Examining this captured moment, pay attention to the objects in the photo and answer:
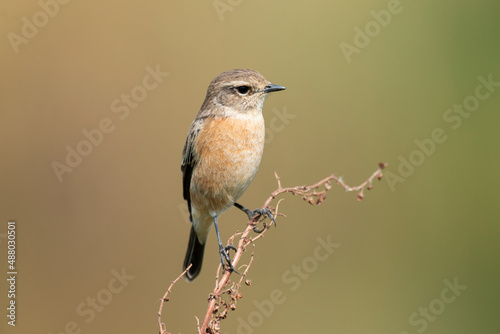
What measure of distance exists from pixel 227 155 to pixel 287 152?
2.18m

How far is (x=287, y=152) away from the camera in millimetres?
6555

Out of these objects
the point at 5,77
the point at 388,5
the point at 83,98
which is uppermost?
the point at 5,77

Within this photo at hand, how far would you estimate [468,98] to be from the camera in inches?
267

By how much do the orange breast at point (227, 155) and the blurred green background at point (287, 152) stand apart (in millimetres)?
1461

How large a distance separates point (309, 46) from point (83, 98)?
2956mm

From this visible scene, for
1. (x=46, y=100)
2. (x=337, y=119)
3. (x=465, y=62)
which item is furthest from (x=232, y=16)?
(x=465, y=62)

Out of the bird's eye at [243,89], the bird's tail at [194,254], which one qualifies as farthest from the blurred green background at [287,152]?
the bird's eye at [243,89]

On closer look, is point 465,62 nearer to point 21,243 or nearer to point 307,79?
point 307,79

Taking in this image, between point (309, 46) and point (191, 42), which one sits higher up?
point (191, 42)

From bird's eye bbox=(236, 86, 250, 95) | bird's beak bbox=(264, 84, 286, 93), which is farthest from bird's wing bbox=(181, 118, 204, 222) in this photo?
bird's beak bbox=(264, 84, 286, 93)

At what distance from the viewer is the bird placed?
447 centimetres

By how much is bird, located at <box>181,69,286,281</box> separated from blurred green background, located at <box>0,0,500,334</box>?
1410 mm

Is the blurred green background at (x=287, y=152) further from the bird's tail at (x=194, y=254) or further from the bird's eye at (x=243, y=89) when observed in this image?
the bird's eye at (x=243, y=89)

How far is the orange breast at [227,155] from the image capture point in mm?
4457
